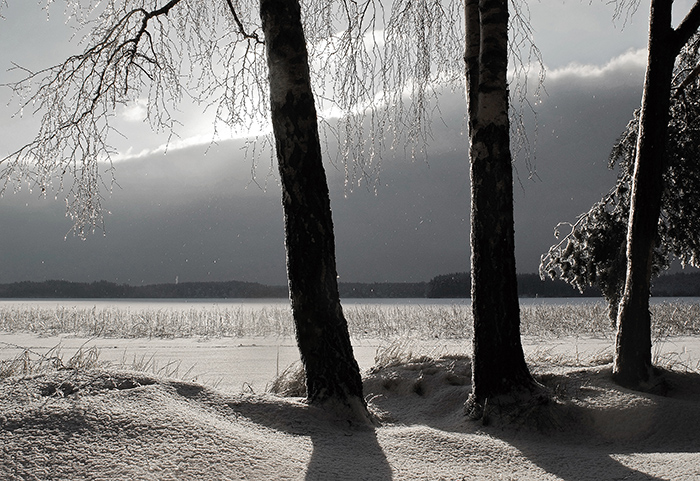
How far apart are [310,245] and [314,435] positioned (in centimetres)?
147

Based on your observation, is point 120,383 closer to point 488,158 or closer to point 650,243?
point 488,158

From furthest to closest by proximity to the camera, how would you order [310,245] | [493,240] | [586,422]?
1. [493,240]
2. [586,422]
3. [310,245]

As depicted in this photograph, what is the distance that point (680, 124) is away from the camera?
7.05m

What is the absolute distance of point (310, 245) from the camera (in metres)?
4.17

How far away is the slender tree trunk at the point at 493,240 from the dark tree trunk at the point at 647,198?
141 centimetres

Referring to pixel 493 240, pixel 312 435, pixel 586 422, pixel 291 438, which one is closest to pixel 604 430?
pixel 586 422

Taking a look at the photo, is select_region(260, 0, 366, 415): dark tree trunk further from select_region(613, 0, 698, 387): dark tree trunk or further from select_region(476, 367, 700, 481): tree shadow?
select_region(613, 0, 698, 387): dark tree trunk

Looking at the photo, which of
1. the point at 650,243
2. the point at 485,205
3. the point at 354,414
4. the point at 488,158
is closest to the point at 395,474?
the point at 354,414

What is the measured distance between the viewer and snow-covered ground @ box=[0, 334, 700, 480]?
9.08 ft

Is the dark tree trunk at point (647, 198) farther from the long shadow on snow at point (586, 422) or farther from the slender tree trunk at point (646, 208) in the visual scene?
the long shadow on snow at point (586, 422)

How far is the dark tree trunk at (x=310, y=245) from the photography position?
419cm

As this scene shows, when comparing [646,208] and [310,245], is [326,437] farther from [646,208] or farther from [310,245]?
[646,208]

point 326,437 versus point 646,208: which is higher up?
point 646,208

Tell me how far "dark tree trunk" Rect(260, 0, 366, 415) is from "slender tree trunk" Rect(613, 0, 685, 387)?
3.02m
